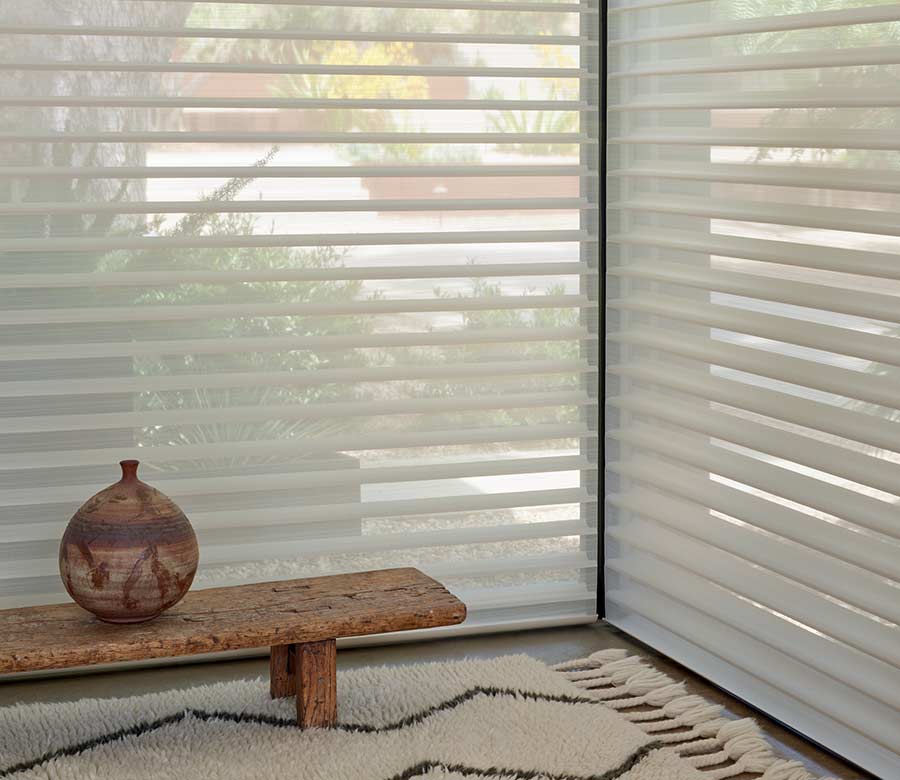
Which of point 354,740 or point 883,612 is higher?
point 883,612

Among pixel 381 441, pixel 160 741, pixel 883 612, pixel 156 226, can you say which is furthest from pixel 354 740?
pixel 156 226

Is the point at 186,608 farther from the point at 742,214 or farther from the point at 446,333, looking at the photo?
the point at 742,214

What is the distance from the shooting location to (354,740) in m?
2.43

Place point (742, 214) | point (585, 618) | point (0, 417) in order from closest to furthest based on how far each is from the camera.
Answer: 1. point (742, 214)
2. point (0, 417)
3. point (585, 618)

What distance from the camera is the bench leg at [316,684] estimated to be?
244 centimetres

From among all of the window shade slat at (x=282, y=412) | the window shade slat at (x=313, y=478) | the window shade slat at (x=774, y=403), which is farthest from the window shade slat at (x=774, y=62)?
the window shade slat at (x=313, y=478)

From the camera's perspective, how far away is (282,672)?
2.61m

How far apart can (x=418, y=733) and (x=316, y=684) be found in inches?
8.1

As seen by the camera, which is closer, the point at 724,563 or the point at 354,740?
the point at 354,740

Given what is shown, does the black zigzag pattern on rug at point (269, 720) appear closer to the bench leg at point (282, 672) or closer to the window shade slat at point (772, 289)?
the bench leg at point (282, 672)

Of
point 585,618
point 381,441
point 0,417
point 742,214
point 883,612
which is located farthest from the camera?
point 585,618

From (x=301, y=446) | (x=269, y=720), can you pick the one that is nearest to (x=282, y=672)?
(x=269, y=720)

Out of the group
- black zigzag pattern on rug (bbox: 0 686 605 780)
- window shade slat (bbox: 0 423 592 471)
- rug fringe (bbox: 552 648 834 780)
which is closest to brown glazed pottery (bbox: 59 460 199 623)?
black zigzag pattern on rug (bbox: 0 686 605 780)

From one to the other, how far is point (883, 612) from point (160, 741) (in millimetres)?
1282
